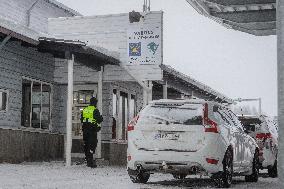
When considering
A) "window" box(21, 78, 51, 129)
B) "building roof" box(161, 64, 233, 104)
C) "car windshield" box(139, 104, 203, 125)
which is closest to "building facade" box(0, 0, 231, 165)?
"window" box(21, 78, 51, 129)

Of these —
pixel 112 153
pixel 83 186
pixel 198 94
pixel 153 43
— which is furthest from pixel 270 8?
pixel 198 94

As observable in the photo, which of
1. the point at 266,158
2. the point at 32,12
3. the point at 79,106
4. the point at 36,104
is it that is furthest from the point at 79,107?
the point at 266,158

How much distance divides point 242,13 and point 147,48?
6918 mm

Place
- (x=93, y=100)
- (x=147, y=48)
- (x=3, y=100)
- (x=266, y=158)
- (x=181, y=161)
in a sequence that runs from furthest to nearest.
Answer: (x=147, y=48)
(x=3, y=100)
(x=93, y=100)
(x=266, y=158)
(x=181, y=161)

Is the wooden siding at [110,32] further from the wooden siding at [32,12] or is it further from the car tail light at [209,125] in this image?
the car tail light at [209,125]

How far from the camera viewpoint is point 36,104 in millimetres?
18000

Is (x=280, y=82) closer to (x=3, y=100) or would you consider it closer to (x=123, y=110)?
(x=3, y=100)

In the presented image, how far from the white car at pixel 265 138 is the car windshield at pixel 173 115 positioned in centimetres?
421

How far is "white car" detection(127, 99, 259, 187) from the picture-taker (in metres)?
9.16

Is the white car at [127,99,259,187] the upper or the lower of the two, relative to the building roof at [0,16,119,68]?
lower

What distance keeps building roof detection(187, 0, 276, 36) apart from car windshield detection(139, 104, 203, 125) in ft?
9.42

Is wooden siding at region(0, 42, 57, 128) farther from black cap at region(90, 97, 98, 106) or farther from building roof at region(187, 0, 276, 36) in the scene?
building roof at region(187, 0, 276, 36)

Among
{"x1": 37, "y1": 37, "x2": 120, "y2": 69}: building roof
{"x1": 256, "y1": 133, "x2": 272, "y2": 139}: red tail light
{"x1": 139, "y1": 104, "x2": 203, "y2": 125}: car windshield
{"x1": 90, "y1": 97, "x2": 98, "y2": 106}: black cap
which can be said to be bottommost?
{"x1": 256, "y1": 133, "x2": 272, "y2": 139}: red tail light

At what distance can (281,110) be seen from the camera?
194 inches
